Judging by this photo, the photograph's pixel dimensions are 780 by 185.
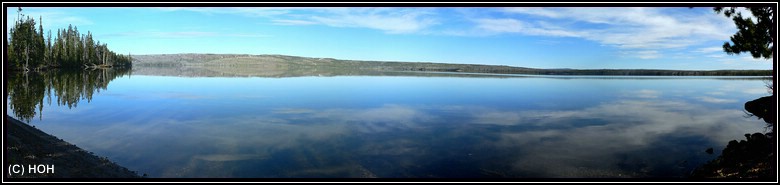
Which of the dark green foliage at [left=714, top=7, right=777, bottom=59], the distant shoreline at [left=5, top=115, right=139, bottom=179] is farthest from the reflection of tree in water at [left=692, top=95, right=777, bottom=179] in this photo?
the distant shoreline at [left=5, top=115, right=139, bottom=179]

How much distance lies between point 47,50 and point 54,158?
4100 inches

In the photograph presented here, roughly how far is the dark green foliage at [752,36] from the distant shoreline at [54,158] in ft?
60.4

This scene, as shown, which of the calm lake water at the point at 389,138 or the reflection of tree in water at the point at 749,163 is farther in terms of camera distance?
the calm lake water at the point at 389,138

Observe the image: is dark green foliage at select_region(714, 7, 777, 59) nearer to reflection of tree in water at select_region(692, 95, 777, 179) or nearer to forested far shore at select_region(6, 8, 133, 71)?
reflection of tree in water at select_region(692, 95, 777, 179)

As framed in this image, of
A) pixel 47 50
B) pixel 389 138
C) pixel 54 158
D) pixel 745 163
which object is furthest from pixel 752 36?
pixel 47 50

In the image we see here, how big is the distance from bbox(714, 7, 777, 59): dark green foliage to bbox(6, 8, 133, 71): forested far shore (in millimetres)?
78081

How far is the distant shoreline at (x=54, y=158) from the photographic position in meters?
8.95

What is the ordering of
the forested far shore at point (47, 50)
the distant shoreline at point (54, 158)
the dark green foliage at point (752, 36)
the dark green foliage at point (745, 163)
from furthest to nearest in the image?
the forested far shore at point (47, 50) < the dark green foliage at point (752, 36) < the dark green foliage at point (745, 163) < the distant shoreline at point (54, 158)

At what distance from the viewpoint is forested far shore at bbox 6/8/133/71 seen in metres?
70.6

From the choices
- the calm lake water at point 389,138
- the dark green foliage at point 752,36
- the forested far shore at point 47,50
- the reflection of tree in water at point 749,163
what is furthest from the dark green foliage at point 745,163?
the forested far shore at point 47,50

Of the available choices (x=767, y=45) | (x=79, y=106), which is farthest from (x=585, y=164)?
(x=79, y=106)

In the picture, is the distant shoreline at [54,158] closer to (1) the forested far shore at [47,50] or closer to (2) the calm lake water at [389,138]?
(2) the calm lake water at [389,138]

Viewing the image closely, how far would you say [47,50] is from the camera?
90.8 m

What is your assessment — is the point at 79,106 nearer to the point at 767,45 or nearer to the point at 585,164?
the point at 585,164
